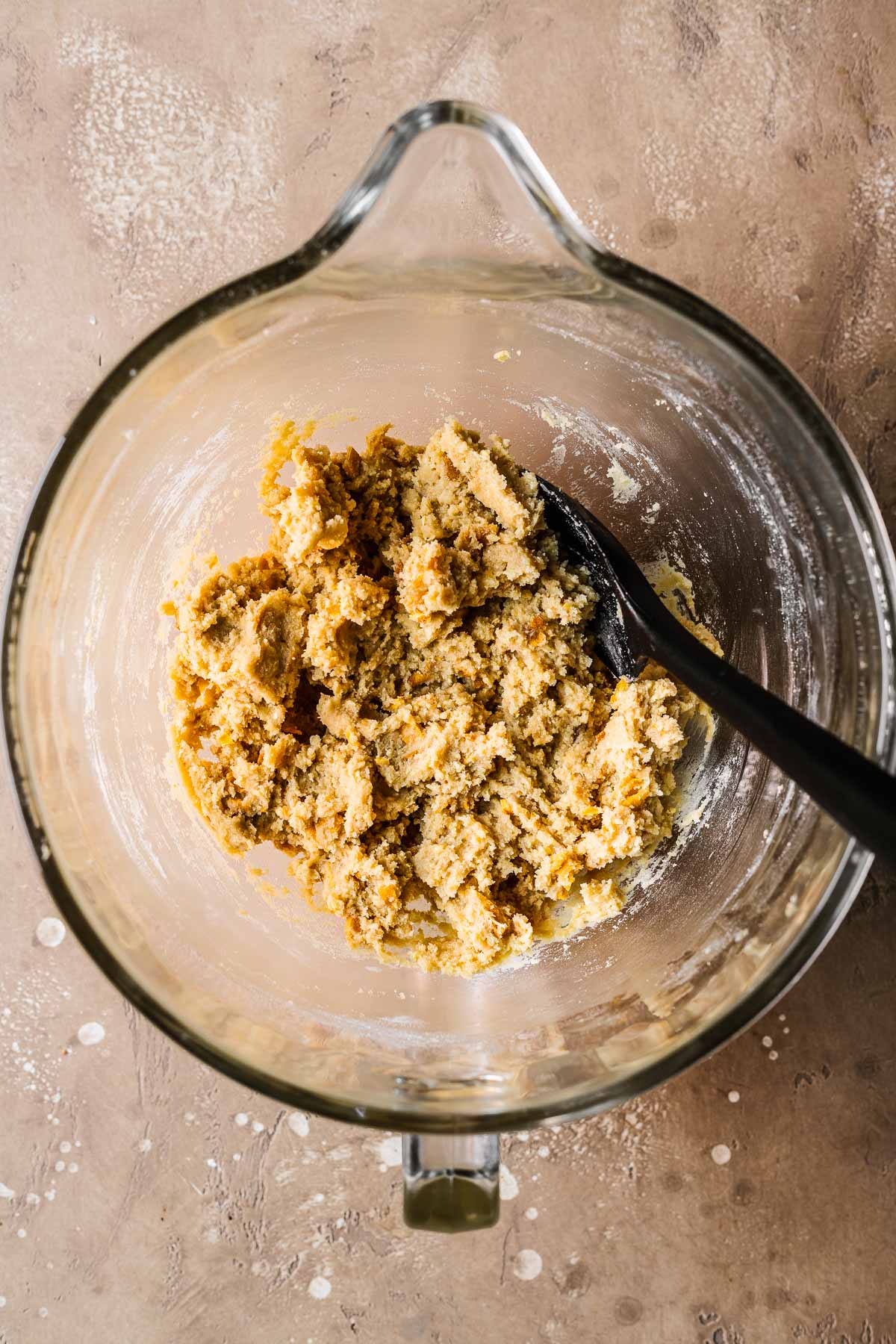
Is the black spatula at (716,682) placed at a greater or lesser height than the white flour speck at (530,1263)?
greater

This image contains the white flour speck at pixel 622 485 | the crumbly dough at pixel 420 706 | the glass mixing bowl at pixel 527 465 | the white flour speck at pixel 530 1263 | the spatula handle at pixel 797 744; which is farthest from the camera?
the white flour speck at pixel 530 1263

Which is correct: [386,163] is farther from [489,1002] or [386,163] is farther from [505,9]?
[489,1002]

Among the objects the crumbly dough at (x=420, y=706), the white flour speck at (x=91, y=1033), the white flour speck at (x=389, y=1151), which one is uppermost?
the crumbly dough at (x=420, y=706)

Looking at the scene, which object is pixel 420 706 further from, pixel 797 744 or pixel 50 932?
pixel 50 932

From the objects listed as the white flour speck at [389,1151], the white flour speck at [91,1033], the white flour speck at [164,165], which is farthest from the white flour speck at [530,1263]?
the white flour speck at [164,165]

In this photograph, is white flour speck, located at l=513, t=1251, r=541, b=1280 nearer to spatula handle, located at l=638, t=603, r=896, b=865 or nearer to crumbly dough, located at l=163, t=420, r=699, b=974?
crumbly dough, located at l=163, t=420, r=699, b=974

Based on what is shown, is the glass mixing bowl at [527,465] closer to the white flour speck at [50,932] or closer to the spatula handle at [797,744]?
the spatula handle at [797,744]

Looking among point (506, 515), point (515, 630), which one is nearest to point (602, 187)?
point (506, 515)
